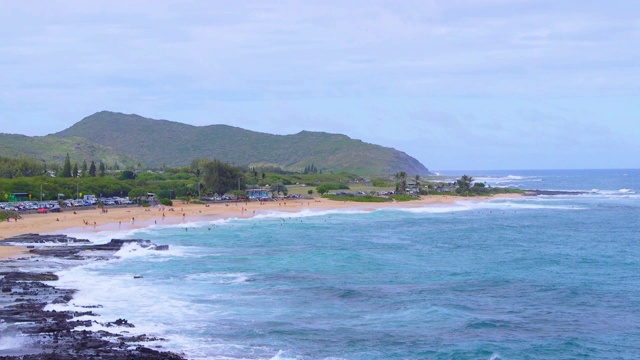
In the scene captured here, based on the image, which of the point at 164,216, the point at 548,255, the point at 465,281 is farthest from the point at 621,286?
the point at 164,216

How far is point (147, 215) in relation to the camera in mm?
76375

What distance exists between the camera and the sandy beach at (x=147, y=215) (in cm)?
5925

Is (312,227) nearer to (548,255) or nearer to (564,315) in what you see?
(548,255)

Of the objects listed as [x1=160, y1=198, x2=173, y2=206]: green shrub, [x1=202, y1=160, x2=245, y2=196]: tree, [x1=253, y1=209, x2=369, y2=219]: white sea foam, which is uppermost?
[x1=202, y1=160, x2=245, y2=196]: tree

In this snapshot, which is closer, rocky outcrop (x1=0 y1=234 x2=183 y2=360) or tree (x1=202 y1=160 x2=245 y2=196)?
rocky outcrop (x1=0 y1=234 x2=183 y2=360)

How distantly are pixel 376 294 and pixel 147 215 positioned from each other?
4961 centimetres

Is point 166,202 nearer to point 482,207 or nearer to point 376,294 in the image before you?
point 482,207

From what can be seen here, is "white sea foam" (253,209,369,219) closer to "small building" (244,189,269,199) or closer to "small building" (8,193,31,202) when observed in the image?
"small building" (244,189,269,199)

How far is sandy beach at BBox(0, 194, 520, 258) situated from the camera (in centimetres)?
5925

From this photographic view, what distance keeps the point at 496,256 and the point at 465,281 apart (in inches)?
428

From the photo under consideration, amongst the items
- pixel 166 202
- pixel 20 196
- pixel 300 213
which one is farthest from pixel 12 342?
pixel 20 196

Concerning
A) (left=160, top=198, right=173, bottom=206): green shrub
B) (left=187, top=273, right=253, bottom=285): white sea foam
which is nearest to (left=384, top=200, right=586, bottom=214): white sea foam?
(left=160, top=198, right=173, bottom=206): green shrub

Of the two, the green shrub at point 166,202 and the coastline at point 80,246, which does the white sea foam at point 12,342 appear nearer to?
the coastline at point 80,246

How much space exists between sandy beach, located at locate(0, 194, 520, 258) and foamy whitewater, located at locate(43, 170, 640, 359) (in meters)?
6.61
